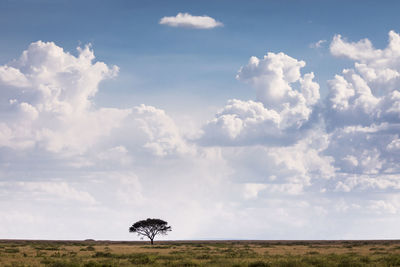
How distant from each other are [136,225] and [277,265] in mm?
98490

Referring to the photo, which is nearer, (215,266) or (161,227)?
(215,266)

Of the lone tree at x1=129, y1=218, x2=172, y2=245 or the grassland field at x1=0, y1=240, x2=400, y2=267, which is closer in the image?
the grassland field at x1=0, y1=240, x2=400, y2=267

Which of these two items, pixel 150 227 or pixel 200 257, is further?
pixel 150 227

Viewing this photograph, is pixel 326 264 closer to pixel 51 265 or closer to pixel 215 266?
pixel 215 266

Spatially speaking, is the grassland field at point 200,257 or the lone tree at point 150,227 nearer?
the grassland field at point 200,257

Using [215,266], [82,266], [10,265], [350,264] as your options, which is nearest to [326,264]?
[350,264]

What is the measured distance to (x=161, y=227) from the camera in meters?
138

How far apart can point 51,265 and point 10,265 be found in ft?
10.9

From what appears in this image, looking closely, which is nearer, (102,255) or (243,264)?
(243,264)

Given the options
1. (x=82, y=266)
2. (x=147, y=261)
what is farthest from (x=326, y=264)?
(x=82, y=266)

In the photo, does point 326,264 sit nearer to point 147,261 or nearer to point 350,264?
point 350,264

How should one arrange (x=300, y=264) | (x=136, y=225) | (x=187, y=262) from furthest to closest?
(x=136, y=225), (x=187, y=262), (x=300, y=264)

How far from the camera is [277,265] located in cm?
4247

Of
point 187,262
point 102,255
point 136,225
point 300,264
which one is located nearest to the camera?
point 300,264
